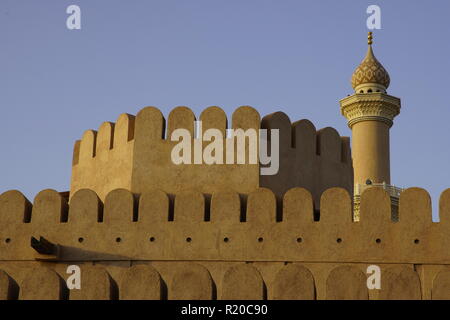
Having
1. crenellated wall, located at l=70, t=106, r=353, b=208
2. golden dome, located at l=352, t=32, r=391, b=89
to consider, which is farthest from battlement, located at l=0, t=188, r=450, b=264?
golden dome, located at l=352, t=32, r=391, b=89

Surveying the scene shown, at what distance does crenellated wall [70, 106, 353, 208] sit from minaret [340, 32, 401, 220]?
13893 millimetres

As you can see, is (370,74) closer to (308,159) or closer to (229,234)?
(308,159)

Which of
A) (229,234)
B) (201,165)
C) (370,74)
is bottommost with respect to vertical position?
(229,234)

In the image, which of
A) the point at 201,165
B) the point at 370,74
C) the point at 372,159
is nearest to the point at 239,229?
the point at 201,165

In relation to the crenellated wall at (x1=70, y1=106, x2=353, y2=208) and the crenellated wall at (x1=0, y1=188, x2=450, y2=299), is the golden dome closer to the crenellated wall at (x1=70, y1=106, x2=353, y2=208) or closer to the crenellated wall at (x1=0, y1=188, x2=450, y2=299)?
the crenellated wall at (x1=70, y1=106, x2=353, y2=208)

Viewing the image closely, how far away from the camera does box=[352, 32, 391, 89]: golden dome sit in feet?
106

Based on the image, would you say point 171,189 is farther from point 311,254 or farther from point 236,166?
point 311,254

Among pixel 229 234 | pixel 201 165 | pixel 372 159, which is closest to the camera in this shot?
pixel 229 234

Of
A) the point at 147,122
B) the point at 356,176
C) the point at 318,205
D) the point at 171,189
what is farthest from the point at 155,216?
the point at 356,176

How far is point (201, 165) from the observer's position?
1406cm

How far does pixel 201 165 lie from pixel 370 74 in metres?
19.2

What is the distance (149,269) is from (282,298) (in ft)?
5.26

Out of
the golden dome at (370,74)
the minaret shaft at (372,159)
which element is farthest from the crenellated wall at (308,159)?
the golden dome at (370,74)

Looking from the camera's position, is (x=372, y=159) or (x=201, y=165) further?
(x=372, y=159)
